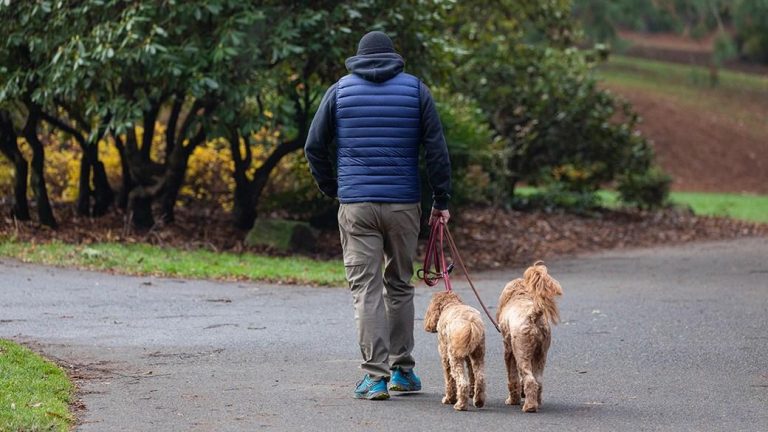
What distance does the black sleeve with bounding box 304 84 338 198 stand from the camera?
7.55m

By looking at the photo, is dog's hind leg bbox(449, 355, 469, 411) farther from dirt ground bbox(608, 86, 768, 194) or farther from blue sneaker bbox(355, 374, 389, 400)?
dirt ground bbox(608, 86, 768, 194)

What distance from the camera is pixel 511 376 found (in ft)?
23.9

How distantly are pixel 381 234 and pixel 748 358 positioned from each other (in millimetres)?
3293

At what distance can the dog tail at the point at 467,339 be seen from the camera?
272 inches

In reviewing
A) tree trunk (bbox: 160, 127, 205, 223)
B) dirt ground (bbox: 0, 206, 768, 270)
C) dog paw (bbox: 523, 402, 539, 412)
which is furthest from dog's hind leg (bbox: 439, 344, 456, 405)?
tree trunk (bbox: 160, 127, 205, 223)

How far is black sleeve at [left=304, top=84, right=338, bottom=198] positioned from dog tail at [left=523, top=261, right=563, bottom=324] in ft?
4.78

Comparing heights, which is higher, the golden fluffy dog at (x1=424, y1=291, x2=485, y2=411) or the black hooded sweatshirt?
the black hooded sweatshirt

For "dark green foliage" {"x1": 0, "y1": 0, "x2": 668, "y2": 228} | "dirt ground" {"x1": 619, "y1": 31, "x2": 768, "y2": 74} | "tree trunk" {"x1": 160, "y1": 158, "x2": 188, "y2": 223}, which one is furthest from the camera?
"dirt ground" {"x1": 619, "y1": 31, "x2": 768, "y2": 74}

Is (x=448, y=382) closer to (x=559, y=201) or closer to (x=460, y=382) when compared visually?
(x=460, y=382)

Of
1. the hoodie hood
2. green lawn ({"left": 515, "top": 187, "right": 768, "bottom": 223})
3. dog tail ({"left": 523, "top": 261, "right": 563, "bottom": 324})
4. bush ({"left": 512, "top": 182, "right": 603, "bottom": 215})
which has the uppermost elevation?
the hoodie hood

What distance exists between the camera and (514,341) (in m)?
7.01

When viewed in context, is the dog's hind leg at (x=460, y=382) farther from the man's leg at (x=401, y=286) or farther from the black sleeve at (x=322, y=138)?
the black sleeve at (x=322, y=138)

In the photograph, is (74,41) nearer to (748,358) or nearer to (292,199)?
(292,199)

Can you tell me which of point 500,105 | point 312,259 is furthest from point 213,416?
point 500,105
